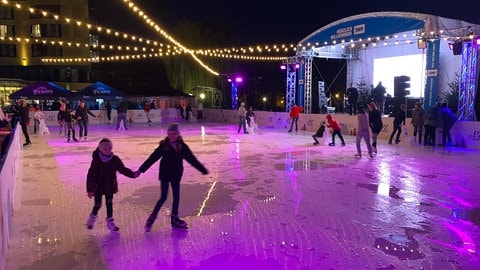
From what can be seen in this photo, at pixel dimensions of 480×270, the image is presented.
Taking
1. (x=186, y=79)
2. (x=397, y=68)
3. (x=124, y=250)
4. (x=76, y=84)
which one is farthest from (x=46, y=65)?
(x=124, y=250)

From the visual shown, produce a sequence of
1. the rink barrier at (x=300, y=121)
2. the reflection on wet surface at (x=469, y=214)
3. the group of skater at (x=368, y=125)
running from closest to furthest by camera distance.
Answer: the reflection on wet surface at (x=469, y=214), the group of skater at (x=368, y=125), the rink barrier at (x=300, y=121)

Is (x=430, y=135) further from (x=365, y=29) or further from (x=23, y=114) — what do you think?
(x=23, y=114)

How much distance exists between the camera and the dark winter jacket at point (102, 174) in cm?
482

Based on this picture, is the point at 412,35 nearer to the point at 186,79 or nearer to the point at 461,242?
the point at 461,242

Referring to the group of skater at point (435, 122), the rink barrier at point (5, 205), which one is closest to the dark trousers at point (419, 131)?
the group of skater at point (435, 122)

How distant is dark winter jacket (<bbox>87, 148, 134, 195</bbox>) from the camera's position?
4.82m

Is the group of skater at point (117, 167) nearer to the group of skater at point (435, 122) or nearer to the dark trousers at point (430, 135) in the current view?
the group of skater at point (435, 122)

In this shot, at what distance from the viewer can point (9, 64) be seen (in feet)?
164

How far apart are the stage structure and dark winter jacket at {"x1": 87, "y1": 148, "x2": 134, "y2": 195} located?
43.4 ft

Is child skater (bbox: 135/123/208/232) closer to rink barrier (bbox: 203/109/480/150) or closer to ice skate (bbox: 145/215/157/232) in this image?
ice skate (bbox: 145/215/157/232)

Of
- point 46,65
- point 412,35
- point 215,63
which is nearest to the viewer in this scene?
point 412,35

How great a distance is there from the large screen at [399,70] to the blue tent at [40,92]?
19262 millimetres

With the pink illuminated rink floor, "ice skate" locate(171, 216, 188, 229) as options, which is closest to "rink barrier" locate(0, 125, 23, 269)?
the pink illuminated rink floor

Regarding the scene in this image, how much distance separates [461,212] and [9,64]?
5520 cm
